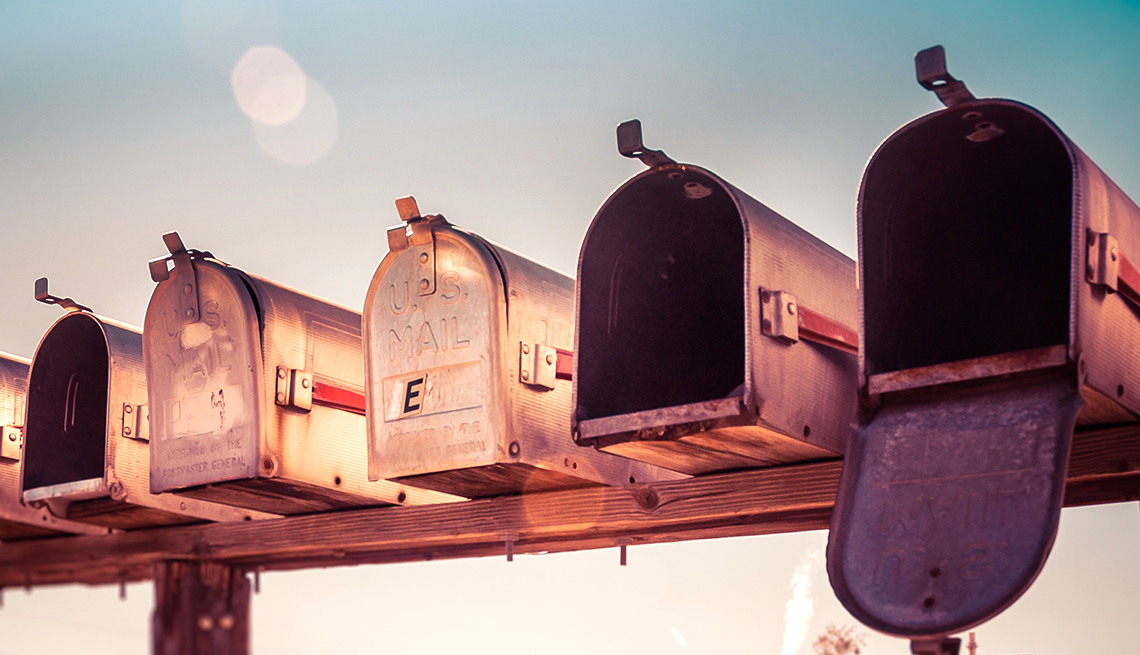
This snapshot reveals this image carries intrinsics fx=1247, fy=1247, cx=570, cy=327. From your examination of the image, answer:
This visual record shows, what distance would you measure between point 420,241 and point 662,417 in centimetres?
92

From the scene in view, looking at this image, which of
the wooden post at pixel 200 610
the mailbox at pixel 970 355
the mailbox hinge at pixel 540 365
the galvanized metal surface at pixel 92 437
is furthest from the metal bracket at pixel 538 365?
the wooden post at pixel 200 610

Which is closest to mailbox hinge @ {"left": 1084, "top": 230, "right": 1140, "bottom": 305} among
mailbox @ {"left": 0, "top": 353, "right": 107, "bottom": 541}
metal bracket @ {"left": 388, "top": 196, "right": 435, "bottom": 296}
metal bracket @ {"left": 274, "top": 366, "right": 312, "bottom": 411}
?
metal bracket @ {"left": 388, "top": 196, "right": 435, "bottom": 296}

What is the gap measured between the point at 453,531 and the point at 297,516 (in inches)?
26.9

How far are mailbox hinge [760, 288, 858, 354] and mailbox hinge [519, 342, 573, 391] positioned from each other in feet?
2.27

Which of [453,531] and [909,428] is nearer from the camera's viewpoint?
[909,428]

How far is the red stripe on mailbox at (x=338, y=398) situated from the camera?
137 inches

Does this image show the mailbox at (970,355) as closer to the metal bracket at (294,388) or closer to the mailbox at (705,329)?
the mailbox at (705,329)

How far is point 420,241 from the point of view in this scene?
315 centimetres

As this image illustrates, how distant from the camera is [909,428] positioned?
7.85 ft

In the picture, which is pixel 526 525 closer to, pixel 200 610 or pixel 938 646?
pixel 938 646

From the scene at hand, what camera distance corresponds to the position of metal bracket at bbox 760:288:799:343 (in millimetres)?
2496

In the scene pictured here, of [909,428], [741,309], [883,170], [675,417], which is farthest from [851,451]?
[741,309]

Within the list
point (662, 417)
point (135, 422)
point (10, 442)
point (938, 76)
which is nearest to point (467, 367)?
point (662, 417)

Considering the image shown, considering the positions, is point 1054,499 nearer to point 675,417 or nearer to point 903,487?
point 903,487
